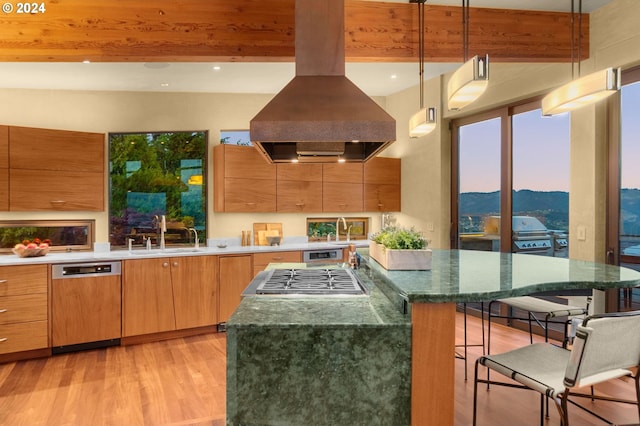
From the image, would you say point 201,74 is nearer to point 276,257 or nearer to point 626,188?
point 276,257

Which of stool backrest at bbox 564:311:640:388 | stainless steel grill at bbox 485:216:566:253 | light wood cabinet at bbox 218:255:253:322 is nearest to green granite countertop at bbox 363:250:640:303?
stool backrest at bbox 564:311:640:388

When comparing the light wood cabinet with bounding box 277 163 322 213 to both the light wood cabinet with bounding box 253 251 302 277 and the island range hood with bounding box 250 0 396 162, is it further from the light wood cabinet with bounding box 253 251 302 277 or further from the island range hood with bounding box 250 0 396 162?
the island range hood with bounding box 250 0 396 162

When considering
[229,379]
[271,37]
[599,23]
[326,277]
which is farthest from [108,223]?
[599,23]

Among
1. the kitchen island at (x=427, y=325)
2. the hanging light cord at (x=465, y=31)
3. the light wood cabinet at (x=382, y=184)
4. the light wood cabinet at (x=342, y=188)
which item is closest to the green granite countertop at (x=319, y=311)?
the kitchen island at (x=427, y=325)

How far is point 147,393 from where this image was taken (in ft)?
10.7

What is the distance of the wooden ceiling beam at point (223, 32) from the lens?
3.30 metres

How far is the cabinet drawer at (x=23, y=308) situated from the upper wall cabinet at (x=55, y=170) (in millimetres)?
967

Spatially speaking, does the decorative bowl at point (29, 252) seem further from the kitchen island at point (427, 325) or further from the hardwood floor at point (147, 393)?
the kitchen island at point (427, 325)

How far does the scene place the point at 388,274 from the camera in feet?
7.65

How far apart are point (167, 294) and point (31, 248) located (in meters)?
1.38

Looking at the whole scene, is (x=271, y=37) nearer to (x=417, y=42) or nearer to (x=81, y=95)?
(x=417, y=42)

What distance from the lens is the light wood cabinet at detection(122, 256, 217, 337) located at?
14.6 ft

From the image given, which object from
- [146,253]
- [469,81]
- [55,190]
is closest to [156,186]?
[146,253]

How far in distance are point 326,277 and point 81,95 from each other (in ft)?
13.2
